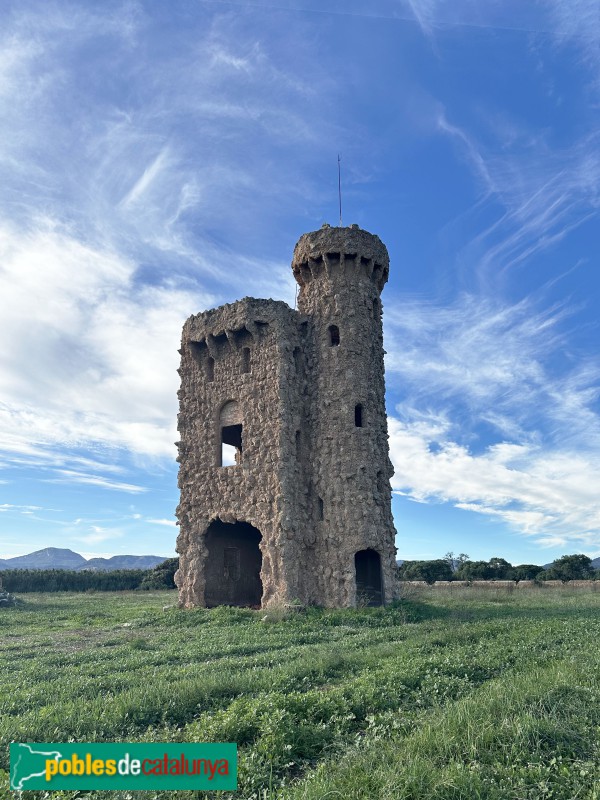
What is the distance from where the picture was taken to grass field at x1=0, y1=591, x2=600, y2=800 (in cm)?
580

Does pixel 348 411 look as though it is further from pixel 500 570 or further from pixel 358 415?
pixel 500 570

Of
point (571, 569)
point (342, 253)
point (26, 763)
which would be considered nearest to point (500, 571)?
point (571, 569)

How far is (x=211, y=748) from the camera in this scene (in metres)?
6.30

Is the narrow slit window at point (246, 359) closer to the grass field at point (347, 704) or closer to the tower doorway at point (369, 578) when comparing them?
the tower doorway at point (369, 578)

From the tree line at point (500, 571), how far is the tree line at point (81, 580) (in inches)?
831

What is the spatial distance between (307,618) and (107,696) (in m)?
10.9

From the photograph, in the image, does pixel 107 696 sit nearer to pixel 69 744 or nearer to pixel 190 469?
pixel 69 744

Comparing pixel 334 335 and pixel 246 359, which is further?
pixel 246 359

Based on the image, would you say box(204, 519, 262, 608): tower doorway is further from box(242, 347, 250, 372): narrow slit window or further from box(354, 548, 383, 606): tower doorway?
box(242, 347, 250, 372): narrow slit window

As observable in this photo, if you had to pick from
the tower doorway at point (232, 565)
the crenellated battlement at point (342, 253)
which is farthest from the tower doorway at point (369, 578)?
the crenellated battlement at point (342, 253)

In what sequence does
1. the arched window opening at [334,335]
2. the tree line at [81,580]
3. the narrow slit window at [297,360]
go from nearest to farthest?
the narrow slit window at [297,360] → the arched window opening at [334,335] → the tree line at [81,580]

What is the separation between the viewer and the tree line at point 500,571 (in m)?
46.9

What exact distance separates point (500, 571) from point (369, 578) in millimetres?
30017

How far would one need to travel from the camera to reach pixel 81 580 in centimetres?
4522
